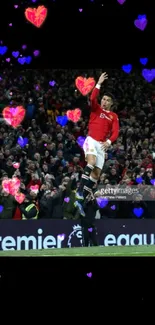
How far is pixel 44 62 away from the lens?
1769 cm

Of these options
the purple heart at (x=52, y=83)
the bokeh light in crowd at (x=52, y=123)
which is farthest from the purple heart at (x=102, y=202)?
the purple heart at (x=52, y=83)

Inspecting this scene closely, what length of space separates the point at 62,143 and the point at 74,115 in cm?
283

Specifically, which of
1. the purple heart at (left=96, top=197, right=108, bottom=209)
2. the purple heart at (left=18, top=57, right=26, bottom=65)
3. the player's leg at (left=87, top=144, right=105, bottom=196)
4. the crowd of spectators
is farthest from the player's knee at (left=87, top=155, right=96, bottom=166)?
the purple heart at (left=18, top=57, right=26, bottom=65)

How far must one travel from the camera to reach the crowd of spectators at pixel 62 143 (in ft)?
51.0

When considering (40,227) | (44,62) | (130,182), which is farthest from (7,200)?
(44,62)

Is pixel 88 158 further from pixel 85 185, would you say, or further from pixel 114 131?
pixel 114 131

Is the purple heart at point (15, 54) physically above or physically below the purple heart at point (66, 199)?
above

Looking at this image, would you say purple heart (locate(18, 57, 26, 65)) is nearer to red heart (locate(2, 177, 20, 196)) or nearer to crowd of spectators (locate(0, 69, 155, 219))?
crowd of spectators (locate(0, 69, 155, 219))

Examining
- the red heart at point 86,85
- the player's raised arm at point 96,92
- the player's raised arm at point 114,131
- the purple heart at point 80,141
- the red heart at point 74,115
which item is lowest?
the player's raised arm at point 114,131

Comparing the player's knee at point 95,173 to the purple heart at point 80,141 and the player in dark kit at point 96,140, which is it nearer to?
the player in dark kit at point 96,140

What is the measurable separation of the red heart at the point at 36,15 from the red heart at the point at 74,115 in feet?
23.0

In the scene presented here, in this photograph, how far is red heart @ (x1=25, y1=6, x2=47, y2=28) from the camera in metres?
12.9

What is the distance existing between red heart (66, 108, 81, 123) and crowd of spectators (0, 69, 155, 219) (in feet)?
0.59

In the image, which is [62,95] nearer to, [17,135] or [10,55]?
[17,135]
